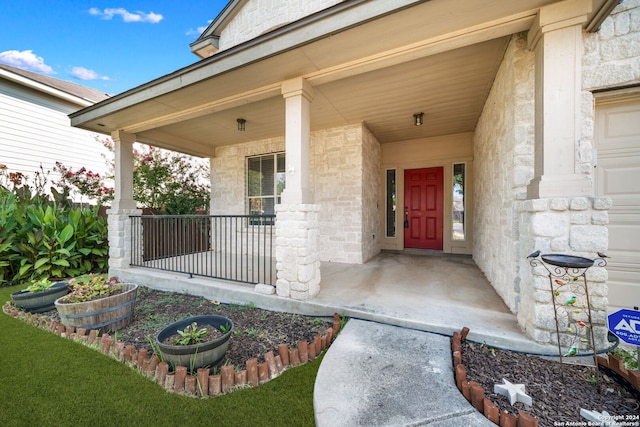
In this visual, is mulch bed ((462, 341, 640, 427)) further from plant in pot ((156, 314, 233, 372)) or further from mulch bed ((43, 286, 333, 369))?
plant in pot ((156, 314, 233, 372))

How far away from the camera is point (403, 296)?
2814 mm

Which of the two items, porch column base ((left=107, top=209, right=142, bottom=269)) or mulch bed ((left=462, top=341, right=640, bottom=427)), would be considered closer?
mulch bed ((left=462, top=341, right=640, bottom=427))

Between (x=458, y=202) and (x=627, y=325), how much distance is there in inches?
167

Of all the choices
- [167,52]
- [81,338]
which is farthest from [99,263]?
[167,52]

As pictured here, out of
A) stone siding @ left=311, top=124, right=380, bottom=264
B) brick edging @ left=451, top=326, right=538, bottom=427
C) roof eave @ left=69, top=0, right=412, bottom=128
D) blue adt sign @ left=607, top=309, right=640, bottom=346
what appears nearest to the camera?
brick edging @ left=451, top=326, right=538, bottom=427

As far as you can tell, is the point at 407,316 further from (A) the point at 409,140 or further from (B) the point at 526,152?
(A) the point at 409,140

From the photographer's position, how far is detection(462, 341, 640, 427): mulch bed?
1.33 meters

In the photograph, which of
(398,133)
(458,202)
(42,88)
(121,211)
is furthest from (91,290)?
(42,88)

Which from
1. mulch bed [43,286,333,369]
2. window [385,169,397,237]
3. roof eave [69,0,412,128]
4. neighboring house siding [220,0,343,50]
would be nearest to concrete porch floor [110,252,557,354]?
mulch bed [43,286,333,369]

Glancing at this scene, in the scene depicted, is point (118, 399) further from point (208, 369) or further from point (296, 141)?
point (296, 141)

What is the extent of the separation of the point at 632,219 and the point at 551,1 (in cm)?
→ 189

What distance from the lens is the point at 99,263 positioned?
4.65 meters

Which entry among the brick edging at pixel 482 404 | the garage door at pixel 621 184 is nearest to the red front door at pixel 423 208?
the garage door at pixel 621 184

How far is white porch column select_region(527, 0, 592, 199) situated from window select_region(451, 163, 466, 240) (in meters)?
3.80
